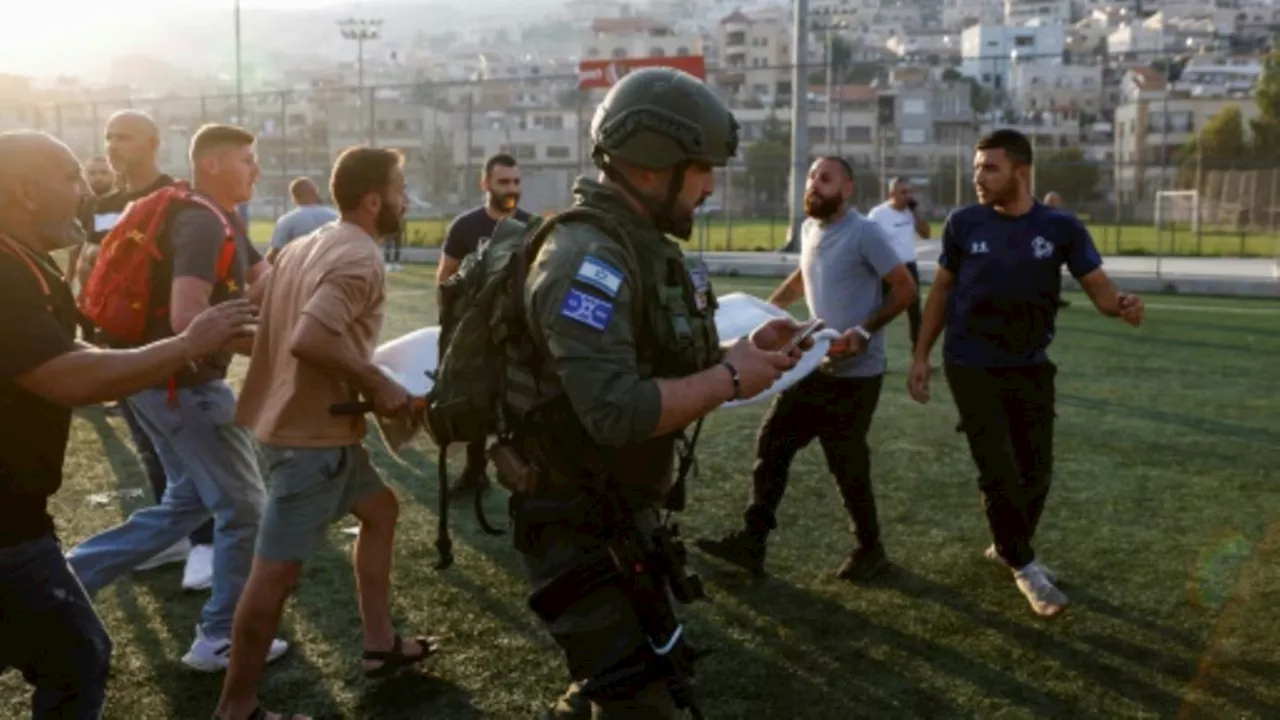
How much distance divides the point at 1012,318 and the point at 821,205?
3.70 feet

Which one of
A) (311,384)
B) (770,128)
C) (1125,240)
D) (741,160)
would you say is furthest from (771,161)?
(311,384)

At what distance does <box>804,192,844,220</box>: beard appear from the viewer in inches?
255

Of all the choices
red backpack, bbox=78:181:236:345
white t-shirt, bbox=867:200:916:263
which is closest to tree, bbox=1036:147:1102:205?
white t-shirt, bbox=867:200:916:263

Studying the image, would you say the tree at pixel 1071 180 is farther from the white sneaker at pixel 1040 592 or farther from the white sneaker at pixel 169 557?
the white sneaker at pixel 169 557

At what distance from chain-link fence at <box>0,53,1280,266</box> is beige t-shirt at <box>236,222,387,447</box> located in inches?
755

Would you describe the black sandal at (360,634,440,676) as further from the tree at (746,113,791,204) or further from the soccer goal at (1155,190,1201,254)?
the tree at (746,113,791,204)

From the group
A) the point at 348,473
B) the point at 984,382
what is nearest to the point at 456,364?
the point at 348,473

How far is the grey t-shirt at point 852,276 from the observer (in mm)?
6441

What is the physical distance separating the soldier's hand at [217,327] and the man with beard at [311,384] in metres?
0.67

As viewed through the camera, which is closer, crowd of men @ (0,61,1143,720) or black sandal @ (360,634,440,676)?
crowd of men @ (0,61,1143,720)

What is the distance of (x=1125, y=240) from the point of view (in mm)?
38812

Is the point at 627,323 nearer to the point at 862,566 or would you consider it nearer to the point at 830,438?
the point at 830,438

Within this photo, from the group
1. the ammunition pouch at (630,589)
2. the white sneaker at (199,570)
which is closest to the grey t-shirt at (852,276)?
the white sneaker at (199,570)

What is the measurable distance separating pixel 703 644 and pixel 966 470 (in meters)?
3.88
